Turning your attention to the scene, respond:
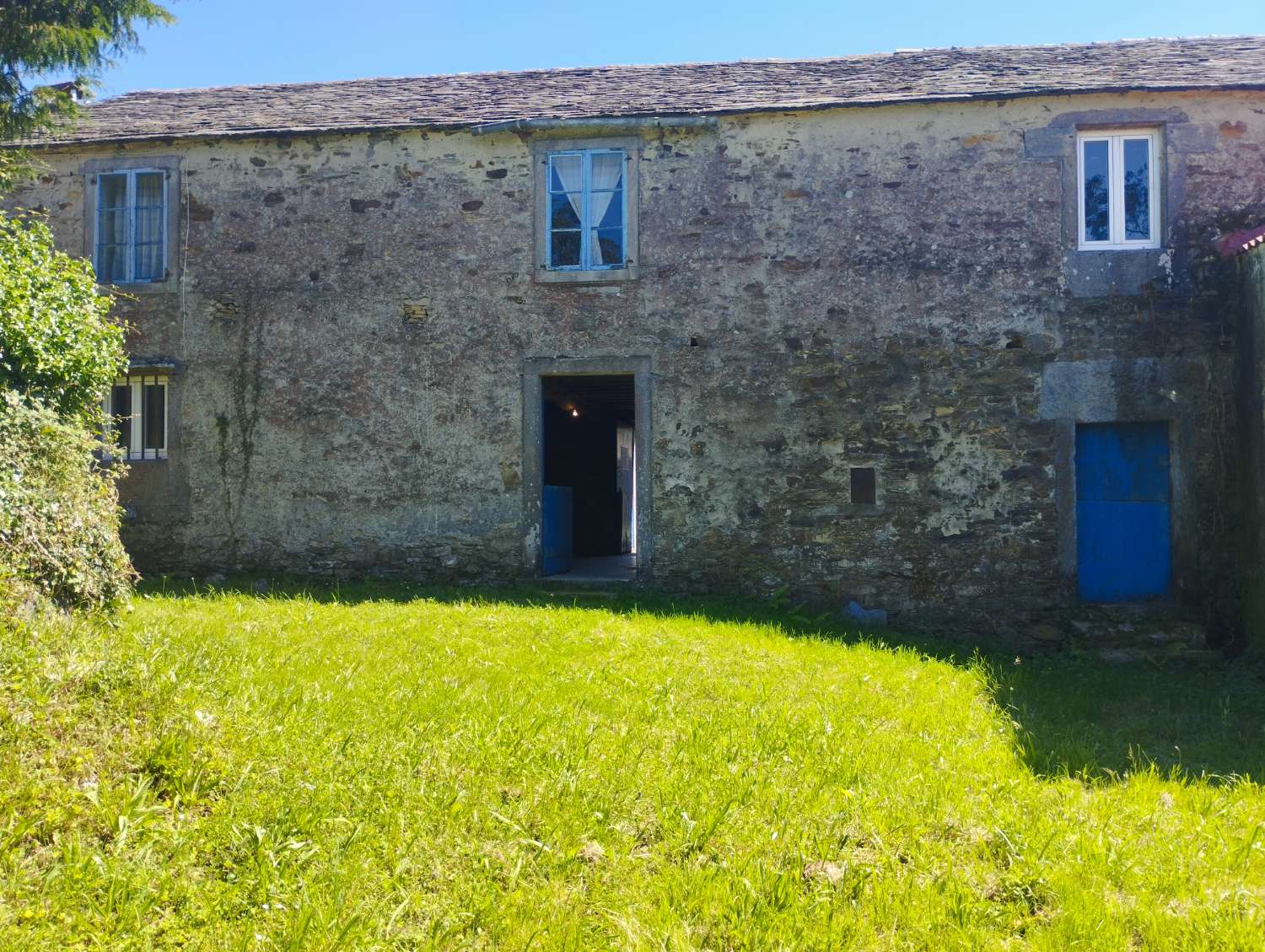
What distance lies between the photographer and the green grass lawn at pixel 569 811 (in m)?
3.10

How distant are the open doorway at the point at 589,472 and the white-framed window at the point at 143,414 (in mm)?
4517

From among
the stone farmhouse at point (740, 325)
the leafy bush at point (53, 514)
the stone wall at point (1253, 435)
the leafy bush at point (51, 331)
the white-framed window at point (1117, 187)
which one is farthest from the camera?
the white-framed window at point (1117, 187)

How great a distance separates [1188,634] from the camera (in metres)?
8.91

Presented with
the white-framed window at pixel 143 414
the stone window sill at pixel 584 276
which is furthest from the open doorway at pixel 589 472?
the white-framed window at pixel 143 414

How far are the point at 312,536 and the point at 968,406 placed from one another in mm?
7316

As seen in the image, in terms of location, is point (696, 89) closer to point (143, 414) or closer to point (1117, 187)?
point (1117, 187)

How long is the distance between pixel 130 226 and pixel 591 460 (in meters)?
7.56

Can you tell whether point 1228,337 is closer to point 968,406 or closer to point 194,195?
point 968,406

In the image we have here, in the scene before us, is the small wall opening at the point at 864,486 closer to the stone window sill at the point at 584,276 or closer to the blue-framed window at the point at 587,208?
the stone window sill at the point at 584,276

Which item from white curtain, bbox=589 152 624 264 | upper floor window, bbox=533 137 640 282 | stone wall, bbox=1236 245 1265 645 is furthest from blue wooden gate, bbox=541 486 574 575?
stone wall, bbox=1236 245 1265 645

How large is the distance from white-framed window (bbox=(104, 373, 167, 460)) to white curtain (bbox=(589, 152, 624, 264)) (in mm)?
5269

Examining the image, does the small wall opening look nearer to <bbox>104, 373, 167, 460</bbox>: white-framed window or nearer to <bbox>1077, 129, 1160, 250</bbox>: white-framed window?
<bbox>1077, 129, 1160, 250</bbox>: white-framed window

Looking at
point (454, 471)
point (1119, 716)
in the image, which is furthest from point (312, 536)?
point (1119, 716)

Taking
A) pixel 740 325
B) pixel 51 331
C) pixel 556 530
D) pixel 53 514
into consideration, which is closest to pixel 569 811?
pixel 53 514
